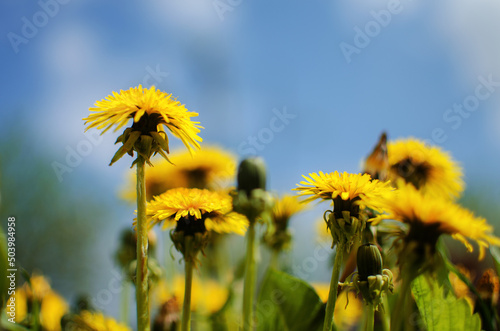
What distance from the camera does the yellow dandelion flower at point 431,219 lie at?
0.43m

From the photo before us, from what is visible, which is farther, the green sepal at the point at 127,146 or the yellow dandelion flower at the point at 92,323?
the yellow dandelion flower at the point at 92,323

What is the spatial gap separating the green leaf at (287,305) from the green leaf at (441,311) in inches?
4.6

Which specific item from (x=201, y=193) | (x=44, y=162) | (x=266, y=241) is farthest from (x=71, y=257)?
(x=201, y=193)

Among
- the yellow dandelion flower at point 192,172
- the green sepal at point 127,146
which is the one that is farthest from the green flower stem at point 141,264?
the yellow dandelion flower at point 192,172

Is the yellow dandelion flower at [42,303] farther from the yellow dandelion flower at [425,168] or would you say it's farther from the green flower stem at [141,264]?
the yellow dandelion flower at [425,168]

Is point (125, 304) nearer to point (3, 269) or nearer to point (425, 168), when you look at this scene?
point (3, 269)

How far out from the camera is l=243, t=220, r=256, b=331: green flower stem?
24.3 inches

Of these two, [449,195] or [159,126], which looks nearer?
[159,126]

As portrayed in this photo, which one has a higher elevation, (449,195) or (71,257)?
(449,195)

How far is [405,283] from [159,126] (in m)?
0.29

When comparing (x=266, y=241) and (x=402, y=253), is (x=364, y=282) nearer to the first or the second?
(x=402, y=253)

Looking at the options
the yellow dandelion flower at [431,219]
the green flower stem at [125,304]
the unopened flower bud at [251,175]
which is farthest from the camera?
the green flower stem at [125,304]

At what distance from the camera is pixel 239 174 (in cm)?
71

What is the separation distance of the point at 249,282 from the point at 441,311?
0.25 meters
